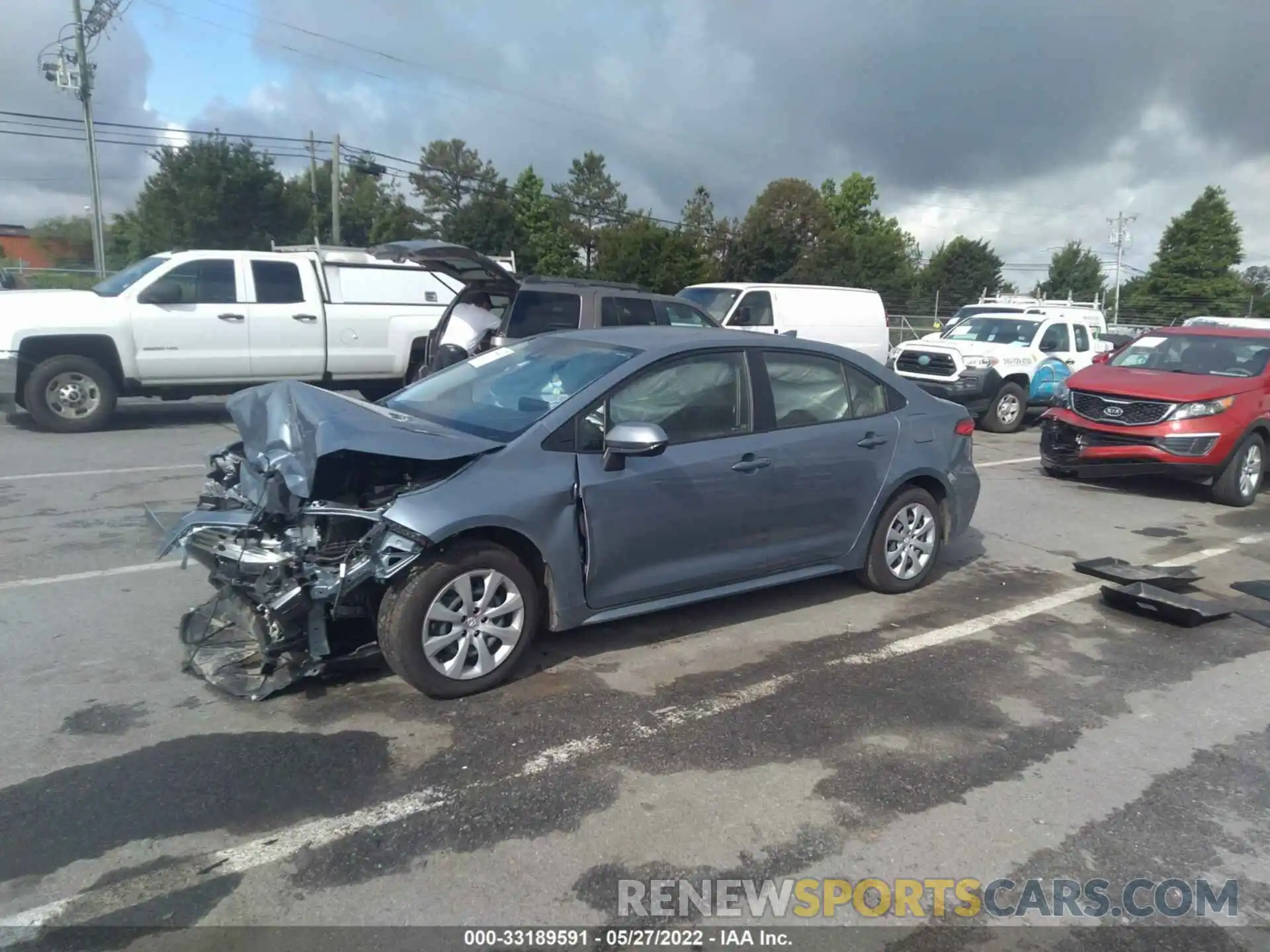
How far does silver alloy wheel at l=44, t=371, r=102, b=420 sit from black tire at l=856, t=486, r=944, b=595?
30.4 ft

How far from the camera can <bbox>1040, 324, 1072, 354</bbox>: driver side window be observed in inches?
599

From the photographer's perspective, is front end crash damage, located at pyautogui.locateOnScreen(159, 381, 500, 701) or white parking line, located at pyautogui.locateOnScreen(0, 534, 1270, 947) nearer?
white parking line, located at pyautogui.locateOnScreen(0, 534, 1270, 947)

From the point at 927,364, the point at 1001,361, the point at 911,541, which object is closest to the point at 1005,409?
the point at 1001,361

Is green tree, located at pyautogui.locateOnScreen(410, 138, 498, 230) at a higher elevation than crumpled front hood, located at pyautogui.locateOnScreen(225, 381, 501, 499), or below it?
higher

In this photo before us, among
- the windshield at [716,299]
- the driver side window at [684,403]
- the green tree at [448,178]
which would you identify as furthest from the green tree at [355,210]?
the driver side window at [684,403]

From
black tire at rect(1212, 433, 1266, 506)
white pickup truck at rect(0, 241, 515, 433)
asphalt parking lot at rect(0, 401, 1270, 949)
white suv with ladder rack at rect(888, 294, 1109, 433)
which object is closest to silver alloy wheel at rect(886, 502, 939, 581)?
asphalt parking lot at rect(0, 401, 1270, 949)

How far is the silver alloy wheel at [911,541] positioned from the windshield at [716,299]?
28.9 ft

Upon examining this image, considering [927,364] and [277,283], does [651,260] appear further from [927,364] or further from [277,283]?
[277,283]

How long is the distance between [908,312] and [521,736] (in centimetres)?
4562

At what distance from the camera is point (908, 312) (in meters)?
46.7

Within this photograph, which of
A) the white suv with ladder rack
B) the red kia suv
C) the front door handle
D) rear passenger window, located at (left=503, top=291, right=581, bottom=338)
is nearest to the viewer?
the front door handle

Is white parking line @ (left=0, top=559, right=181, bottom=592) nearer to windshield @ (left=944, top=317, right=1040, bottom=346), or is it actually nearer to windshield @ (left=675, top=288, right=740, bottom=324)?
windshield @ (left=675, top=288, right=740, bottom=324)

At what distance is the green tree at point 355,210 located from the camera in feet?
132

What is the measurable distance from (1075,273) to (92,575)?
80531mm
